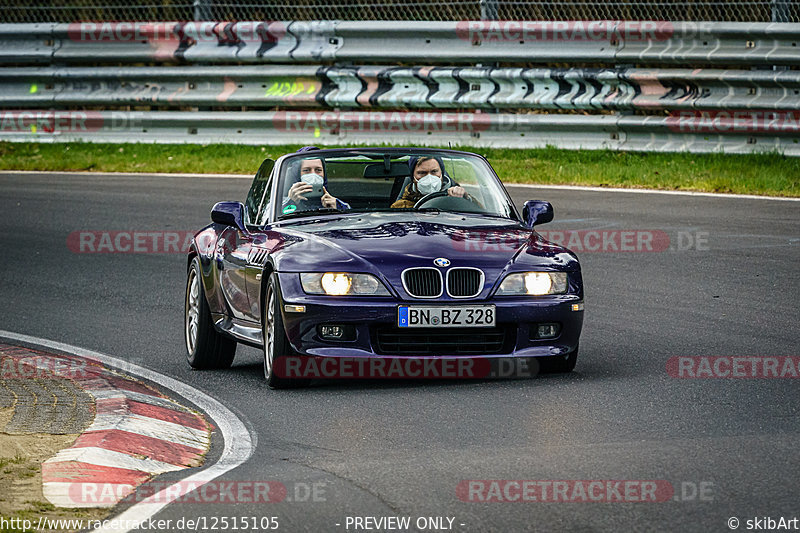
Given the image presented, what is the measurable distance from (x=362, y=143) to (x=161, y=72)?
3157mm

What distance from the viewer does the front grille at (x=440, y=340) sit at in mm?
8242

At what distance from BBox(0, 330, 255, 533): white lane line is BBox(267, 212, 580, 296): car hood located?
0.90m

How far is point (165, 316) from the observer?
1152cm

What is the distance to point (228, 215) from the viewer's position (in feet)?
30.6

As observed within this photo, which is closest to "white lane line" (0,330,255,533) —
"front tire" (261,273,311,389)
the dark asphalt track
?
the dark asphalt track

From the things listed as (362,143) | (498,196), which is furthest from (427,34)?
(498,196)

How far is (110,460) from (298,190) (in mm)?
3489

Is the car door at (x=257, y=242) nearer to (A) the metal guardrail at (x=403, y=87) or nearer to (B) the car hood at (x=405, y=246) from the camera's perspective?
(B) the car hood at (x=405, y=246)

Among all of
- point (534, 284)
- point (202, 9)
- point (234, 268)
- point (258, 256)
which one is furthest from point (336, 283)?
point (202, 9)

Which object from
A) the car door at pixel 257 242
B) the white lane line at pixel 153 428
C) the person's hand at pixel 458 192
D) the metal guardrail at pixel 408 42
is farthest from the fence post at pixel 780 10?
the white lane line at pixel 153 428

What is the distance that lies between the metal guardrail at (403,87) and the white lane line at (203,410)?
8764mm

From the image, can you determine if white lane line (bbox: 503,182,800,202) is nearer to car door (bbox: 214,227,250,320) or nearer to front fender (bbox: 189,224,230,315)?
front fender (bbox: 189,224,230,315)

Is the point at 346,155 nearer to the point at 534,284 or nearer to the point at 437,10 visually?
the point at 534,284

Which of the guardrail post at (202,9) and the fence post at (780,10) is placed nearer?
the fence post at (780,10)
